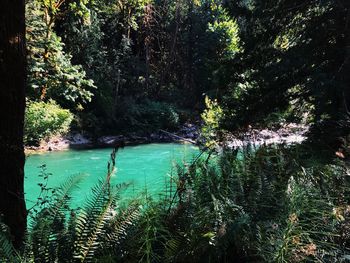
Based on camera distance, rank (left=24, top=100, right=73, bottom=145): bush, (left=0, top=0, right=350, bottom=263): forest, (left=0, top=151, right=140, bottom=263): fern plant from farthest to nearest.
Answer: (left=24, top=100, right=73, bottom=145): bush
(left=0, top=0, right=350, bottom=263): forest
(left=0, top=151, right=140, bottom=263): fern plant

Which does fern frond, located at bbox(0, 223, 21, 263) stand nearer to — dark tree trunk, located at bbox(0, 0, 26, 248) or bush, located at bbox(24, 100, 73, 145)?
dark tree trunk, located at bbox(0, 0, 26, 248)

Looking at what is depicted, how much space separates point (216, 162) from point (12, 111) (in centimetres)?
176

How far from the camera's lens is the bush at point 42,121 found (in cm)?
1522

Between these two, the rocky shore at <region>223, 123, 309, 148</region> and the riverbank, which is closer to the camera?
the rocky shore at <region>223, 123, 309, 148</region>

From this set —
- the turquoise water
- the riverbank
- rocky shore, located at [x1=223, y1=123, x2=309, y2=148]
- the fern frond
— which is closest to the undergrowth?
the fern frond

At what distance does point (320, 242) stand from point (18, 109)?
2.01 meters

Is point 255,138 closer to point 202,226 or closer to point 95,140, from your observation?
point 202,226

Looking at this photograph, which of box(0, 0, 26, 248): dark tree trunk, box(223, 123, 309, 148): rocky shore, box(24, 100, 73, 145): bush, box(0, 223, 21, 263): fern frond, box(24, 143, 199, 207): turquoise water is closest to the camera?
box(0, 223, 21, 263): fern frond

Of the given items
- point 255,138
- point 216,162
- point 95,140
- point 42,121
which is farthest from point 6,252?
point 95,140

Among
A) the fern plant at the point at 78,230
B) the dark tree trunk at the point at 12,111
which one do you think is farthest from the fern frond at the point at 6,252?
the dark tree trunk at the point at 12,111

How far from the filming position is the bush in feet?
49.9

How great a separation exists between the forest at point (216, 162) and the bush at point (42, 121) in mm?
75

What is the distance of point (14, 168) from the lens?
2510 millimetres

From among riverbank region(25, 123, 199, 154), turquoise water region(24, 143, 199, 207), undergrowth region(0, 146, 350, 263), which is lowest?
turquoise water region(24, 143, 199, 207)
